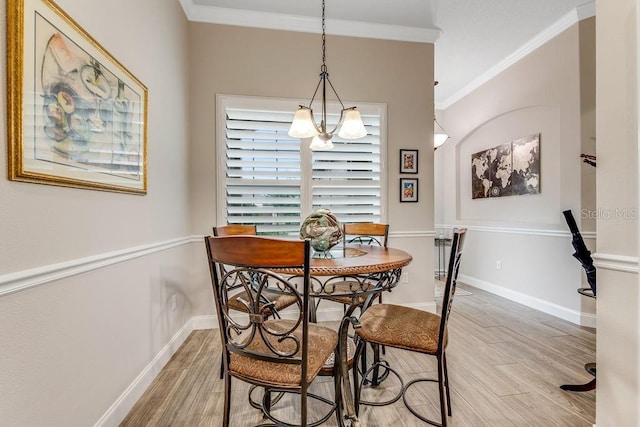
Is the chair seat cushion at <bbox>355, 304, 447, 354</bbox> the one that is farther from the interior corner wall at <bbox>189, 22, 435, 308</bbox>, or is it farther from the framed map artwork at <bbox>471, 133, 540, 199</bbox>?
the framed map artwork at <bbox>471, 133, 540, 199</bbox>

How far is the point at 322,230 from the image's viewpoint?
1.71m

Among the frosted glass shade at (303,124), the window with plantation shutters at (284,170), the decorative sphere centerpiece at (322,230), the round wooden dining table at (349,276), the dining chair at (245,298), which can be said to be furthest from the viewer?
the window with plantation shutters at (284,170)

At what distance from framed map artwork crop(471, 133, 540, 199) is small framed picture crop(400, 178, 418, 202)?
1.46m

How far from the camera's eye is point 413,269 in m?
3.16

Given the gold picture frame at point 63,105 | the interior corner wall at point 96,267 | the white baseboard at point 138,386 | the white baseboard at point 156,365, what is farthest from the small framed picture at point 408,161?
the white baseboard at point 138,386

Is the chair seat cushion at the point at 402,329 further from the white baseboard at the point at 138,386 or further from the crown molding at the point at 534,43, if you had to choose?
the crown molding at the point at 534,43

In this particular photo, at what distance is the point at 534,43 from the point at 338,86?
7.58 feet

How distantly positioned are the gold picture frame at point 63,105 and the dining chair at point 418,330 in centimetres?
Answer: 146

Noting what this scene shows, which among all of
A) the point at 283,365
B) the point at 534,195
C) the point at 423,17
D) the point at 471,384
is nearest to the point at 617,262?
the point at 471,384

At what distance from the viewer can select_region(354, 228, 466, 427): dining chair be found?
1432 millimetres

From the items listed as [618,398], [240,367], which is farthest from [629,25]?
[240,367]

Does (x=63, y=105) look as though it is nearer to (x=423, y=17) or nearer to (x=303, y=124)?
(x=303, y=124)

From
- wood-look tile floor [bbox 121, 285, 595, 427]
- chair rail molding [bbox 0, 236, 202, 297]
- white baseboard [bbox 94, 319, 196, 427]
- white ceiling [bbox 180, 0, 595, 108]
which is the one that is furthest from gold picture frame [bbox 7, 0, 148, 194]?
white ceiling [bbox 180, 0, 595, 108]

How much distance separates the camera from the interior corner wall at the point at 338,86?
9.29 feet
